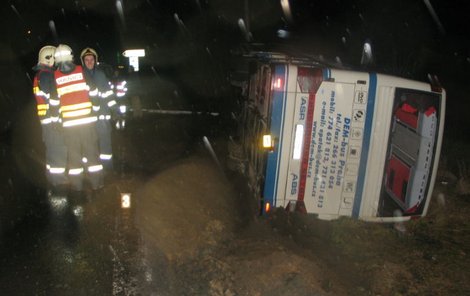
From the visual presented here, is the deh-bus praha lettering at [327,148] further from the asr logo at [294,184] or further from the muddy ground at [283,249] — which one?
the muddy ground at [283,249]

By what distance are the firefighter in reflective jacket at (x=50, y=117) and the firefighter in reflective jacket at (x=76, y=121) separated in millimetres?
168

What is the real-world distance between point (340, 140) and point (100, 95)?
390 cm

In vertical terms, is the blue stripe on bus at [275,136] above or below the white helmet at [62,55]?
below

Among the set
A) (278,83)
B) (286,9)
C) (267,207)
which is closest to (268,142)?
(278,83)

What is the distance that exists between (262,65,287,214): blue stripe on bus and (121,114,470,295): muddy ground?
1.20ft

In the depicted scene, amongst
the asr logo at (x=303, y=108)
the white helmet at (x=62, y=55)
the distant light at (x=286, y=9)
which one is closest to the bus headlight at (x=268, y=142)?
the asr logo at (x=303, y=108)

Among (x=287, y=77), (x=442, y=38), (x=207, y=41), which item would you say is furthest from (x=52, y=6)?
(x=287, y=77)

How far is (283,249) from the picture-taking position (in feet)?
16.8

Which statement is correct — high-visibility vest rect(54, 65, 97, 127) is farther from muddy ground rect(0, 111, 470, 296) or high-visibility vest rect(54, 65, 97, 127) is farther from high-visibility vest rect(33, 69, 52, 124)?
muddy ground rect(0, 111, 470, 296)

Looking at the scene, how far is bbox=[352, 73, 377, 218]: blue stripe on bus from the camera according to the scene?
219 inches

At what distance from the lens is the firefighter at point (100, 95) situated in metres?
7.34

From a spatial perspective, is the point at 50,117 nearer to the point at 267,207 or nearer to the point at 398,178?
the point at 267,207

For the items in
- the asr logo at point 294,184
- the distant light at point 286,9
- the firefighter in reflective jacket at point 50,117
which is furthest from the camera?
the distant light at point 286,9

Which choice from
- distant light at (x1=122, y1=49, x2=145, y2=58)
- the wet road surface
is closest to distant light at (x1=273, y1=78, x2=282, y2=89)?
the wet road surface
